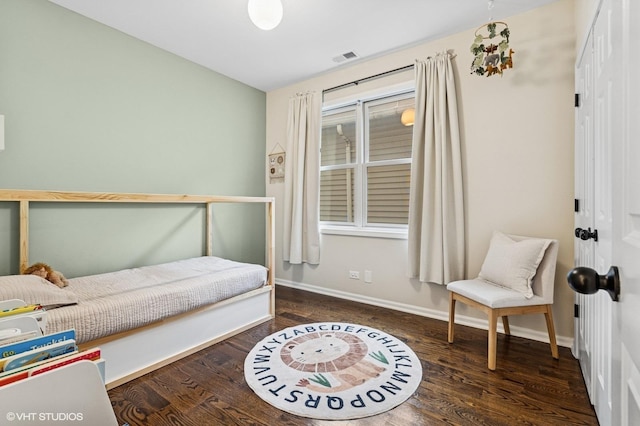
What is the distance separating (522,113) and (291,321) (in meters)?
2.46

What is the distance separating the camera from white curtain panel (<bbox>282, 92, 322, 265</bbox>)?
3.42m

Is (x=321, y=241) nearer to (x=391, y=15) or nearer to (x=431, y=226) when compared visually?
(x=431, y=226)

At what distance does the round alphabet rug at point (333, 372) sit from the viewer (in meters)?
1.52

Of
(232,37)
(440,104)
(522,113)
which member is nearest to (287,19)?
(232,37)

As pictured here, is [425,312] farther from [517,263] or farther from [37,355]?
[37,355]

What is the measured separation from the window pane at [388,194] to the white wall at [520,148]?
30 centimetres

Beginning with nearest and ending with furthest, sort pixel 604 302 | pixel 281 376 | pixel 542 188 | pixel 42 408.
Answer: pixel 42 408
pixel 604 302
pixel 281 376
pixel 542 188

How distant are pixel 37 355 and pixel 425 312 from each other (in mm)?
2655

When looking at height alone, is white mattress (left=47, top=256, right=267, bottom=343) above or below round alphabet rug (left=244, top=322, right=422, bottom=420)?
above

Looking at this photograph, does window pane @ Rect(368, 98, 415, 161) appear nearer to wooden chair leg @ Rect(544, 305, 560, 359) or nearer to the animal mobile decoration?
the animal mobile decoration

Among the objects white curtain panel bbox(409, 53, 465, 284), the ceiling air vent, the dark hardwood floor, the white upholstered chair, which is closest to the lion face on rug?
the dark hardwood floor

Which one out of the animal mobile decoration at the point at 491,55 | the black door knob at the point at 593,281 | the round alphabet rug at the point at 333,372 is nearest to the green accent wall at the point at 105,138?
the round alphabet rug at the point at 333,372

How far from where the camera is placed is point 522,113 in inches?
90.1

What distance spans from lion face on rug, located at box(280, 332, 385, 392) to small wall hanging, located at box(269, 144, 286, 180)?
6.88ft
